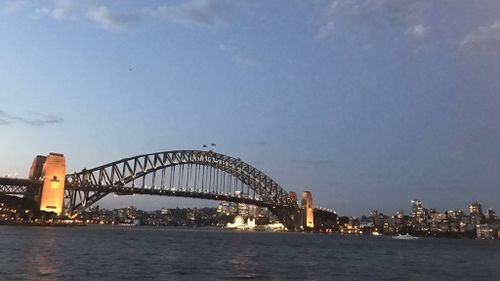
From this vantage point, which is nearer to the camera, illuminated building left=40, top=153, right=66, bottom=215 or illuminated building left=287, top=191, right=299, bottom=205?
illuminated building left=40, top=153, right=66, bottom=215

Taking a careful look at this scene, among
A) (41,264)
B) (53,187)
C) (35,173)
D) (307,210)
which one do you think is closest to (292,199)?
(307,210)

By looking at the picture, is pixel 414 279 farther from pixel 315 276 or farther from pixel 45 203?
pixel 45 203

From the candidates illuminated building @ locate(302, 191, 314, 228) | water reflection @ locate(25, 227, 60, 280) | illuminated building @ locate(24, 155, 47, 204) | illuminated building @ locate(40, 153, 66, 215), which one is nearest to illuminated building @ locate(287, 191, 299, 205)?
illuminated building @ locate(302, 191, 314, 228)

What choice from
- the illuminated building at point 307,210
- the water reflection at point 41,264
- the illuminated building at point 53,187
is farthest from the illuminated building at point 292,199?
the water reflection at point 41,264

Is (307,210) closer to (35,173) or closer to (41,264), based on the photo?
(35,173)

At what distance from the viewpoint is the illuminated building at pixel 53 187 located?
316ft

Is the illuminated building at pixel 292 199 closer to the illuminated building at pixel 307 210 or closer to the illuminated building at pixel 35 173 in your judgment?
the illuminated building at pixel 307 210

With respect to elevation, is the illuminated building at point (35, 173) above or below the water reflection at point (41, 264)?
above

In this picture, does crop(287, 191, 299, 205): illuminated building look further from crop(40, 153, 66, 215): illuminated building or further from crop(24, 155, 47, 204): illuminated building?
crop(40, 153, 66, 215): illuminated building

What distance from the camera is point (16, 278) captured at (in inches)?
854

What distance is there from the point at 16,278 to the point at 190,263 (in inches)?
518

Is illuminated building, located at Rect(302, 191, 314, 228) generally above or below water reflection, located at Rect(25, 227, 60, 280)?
above

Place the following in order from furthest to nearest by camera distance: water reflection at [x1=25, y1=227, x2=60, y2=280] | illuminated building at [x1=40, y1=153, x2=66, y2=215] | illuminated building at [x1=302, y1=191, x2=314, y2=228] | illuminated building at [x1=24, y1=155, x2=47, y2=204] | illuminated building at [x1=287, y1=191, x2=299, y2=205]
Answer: illuminated building at [x1=287, y1=191, x2=299, y2=205], illuminated building at [x1=302, y1=191, x2=314, y2=228], illuminated building at [x1=24, y1=155, x2=47, y2=204], illuminated building at [x1=40, y1=153, x2=66, y2=215], water reflection at [x1=25, y1=227, x2=60, y2=280]

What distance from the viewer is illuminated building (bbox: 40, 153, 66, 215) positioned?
316ft
